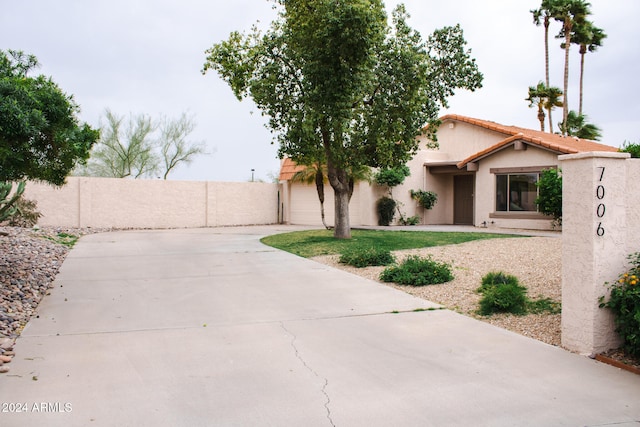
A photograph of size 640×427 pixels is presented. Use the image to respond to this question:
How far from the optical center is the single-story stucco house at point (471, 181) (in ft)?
66.9

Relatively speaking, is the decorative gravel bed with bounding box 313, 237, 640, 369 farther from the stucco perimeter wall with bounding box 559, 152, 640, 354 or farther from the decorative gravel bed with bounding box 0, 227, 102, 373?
the decorative gravel bed with bounding box 0, 227, 102, 373

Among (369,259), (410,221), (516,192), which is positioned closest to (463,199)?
(410,221)

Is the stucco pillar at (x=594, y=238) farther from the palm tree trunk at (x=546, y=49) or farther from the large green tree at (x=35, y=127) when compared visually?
the palm tree trunk at (x=546, y=49)

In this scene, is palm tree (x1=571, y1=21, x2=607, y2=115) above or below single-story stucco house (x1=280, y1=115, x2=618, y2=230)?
above

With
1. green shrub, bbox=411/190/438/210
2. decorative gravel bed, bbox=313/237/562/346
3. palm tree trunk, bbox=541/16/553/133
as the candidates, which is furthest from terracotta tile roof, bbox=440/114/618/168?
palm tree trunk, bbox=541/16/553/133

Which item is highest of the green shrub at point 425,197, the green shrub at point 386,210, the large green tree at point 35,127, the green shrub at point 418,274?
the large green tree at point 35,127

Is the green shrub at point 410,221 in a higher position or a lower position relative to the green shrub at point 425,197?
lower

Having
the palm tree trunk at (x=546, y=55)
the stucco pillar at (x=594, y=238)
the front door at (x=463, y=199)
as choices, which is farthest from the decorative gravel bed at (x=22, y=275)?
the palm tree trunk at (x=546, y=55)

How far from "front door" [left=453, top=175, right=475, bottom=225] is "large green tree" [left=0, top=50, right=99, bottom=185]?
20111 mm

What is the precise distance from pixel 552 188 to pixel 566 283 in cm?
1342

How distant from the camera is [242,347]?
5.57m

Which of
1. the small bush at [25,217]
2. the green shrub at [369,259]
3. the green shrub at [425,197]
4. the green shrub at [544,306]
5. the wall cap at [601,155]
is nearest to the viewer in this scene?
the wall cap at [601,155]

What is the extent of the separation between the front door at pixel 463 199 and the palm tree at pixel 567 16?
474 inches

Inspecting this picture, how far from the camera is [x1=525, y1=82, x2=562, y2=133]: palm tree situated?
35000 millimetres
